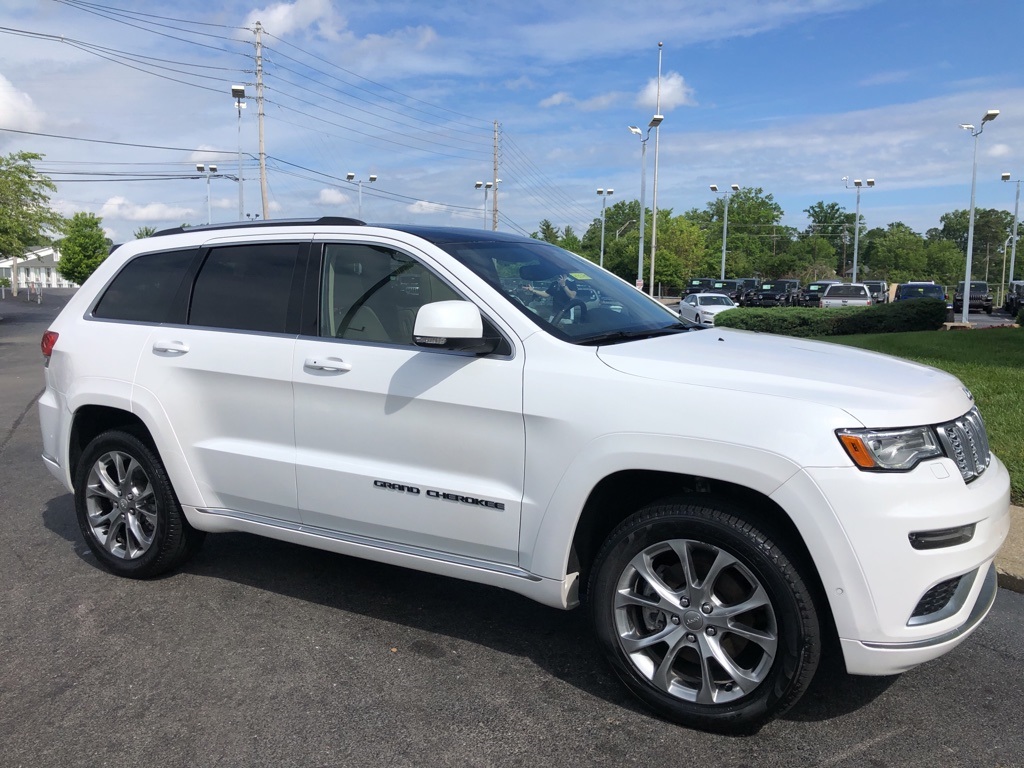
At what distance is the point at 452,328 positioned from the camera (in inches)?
130

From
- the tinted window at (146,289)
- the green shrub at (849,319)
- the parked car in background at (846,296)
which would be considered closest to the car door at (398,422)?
the tinted window at (146,289)

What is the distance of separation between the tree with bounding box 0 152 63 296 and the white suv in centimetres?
3213

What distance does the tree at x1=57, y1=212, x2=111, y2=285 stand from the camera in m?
95.9

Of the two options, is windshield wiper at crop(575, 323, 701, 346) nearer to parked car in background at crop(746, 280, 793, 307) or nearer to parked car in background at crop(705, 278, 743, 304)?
parked car in background at crop(746, 280, 793, 307)

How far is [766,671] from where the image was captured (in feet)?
10.0

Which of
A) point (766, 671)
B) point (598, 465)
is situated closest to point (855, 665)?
point (766, 671)

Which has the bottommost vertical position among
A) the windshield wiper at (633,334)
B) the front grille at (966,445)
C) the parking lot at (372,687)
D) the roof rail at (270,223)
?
the parking lot at (372,687)

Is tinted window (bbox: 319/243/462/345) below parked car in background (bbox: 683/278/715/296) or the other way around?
the other way around

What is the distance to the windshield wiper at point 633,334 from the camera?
140 inches

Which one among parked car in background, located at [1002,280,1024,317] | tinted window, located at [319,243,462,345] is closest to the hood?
tinted window, located at [319,243,462,345]

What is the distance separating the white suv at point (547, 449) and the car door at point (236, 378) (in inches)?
0.5

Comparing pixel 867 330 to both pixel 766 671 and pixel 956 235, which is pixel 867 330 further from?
pixel 956 235

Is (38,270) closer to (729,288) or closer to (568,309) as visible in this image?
(729,288)

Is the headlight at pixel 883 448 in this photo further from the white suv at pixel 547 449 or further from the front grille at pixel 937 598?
the front grille at pixel 937 598
